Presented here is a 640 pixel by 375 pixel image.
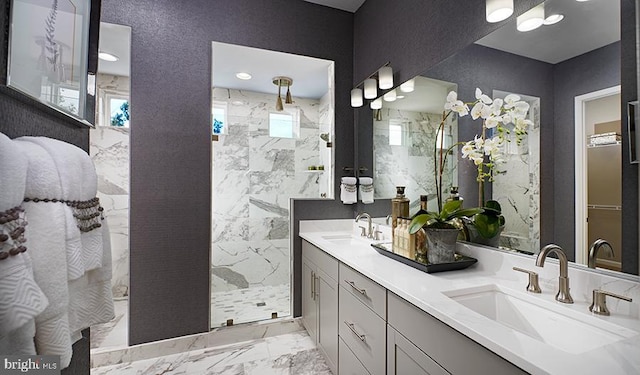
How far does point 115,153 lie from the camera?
2742 mm

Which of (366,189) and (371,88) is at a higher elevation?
(371,88)

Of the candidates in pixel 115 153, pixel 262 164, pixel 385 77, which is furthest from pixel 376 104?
pixel 115 153

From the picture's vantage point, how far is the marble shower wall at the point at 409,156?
5.58 feet

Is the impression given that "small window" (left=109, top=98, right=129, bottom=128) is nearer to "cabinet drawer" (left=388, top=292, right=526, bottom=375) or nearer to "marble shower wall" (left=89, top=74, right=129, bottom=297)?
"marble shower wall" (left=89, top=74, right=129, bottom=297)

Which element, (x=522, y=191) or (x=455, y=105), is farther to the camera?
(x=455, y=105)

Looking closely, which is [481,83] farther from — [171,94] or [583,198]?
[171,94]

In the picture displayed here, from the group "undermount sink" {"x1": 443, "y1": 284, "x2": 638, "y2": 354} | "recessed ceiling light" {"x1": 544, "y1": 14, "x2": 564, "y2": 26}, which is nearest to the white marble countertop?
"undermount sink" {"x1": 443, "y1": 284, "x2": 638, "y2": 354}

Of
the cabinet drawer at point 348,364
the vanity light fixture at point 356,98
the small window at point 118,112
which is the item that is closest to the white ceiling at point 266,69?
the vanity light fixture at point 356,98

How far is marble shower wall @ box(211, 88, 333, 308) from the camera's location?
8.98 feet

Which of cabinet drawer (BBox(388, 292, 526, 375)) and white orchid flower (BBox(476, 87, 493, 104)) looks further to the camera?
white orchid flower (BBox(476, 87, 493, 104))

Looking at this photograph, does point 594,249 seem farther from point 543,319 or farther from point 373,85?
point 373,85

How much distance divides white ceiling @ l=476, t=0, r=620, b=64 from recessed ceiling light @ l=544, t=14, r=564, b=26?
1cm

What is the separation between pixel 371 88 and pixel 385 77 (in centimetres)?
18

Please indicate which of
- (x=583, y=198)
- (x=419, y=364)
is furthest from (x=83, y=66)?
(x=583, y=198)
